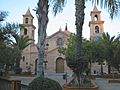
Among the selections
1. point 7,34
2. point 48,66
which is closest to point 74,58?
point 7,34

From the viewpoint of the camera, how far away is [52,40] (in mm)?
70250

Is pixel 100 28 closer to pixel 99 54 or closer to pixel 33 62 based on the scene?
pixel 33 62

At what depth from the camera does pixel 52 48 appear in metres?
69.2

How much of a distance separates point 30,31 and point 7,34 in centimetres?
5217

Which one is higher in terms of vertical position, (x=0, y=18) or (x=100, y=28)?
(x=100, y=28)

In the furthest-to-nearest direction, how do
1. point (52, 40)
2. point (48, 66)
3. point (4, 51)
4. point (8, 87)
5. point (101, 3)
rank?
point (52, 40) → point (48, 66) → point (4, 51) → point (101, 3) → point (8, 87)

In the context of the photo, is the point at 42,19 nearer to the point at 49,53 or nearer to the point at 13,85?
the point at 13,85

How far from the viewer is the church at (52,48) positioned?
6612cm

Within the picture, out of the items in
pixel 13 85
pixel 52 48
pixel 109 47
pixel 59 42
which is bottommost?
pixel 13 85

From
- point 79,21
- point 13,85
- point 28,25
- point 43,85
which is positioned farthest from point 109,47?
point 43,85

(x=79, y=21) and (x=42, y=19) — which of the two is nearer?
(x=42, y=19)

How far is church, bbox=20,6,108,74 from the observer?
2603 inches

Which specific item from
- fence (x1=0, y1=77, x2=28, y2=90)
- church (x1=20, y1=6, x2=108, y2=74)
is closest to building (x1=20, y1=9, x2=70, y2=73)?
church (x1=20, y1=6, x2=108, y2=74)

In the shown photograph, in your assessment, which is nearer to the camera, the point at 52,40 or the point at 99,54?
the point at 99,54
